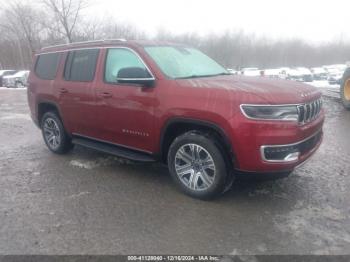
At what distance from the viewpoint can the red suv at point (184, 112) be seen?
142 inches

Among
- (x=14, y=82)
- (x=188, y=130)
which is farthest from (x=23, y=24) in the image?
(x=188, y=130)

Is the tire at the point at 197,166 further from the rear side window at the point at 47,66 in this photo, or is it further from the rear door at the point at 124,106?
the rear side window at the point at 47,66

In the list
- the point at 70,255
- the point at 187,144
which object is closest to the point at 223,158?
the point at 187,144

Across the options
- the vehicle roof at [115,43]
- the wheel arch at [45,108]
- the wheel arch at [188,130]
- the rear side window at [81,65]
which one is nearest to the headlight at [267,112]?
the wheel arch at [188,130]

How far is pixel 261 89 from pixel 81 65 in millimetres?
2878

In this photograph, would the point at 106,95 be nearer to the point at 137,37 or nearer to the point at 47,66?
the point at 47,66

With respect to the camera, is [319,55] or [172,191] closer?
[172,191]

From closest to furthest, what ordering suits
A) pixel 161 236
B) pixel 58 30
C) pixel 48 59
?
pixel 161 236, pixel 48 59, pixel 58 30

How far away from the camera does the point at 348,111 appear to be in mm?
10336

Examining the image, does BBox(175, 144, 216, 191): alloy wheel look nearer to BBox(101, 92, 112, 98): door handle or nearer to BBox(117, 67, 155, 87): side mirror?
BBox(117, 67, 155, 87): side mirror

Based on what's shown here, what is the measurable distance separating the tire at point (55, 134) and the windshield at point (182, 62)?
7.54 ft

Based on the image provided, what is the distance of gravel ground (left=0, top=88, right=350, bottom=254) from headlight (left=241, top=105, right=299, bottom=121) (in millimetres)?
1050

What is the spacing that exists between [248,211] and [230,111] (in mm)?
1125

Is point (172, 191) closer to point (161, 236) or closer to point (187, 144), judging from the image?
point (187, 144)
